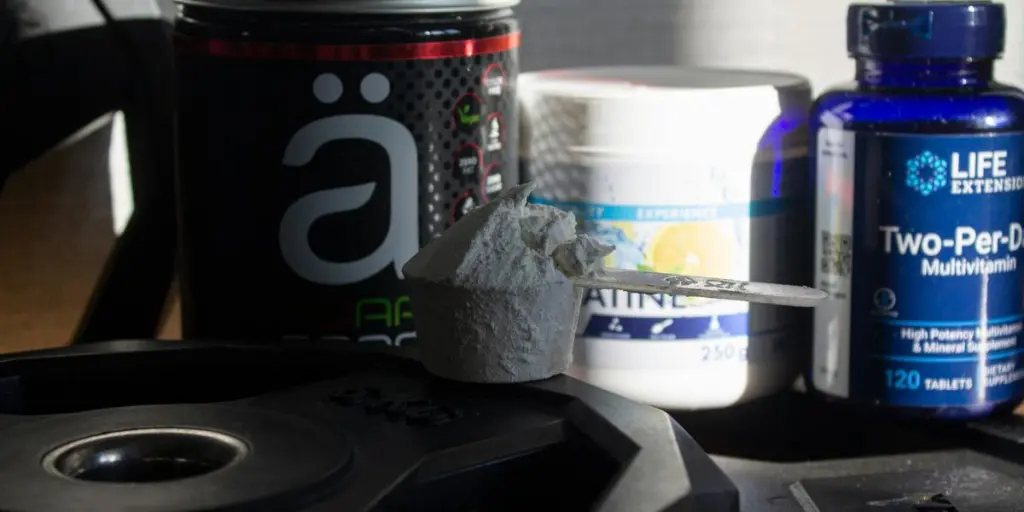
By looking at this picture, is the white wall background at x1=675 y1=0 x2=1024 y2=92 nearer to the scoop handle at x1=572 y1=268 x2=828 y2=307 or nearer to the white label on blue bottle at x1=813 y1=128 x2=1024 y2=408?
the white label on blue bottle at x1=813 y1=128 x2=1024 y2=408

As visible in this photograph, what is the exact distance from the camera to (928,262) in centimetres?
69

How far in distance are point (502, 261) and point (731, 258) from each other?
19 cm

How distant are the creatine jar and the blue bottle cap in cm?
19

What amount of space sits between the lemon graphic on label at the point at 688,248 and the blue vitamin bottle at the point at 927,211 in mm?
66

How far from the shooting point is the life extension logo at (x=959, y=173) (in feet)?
2.23

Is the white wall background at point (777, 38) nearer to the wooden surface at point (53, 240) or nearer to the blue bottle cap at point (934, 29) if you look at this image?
the blue bottle cap at point (934, 29)

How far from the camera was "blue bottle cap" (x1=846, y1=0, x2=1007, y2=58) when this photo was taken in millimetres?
684

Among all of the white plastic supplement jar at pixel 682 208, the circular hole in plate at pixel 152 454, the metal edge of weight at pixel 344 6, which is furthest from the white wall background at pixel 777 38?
the circular hole in plate at pixel 152 454

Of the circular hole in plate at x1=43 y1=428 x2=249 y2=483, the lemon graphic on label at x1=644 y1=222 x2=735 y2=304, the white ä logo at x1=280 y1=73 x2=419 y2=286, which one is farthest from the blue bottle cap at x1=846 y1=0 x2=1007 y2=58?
the circular hole in plate at x1=43 y1=428 x2=249 y2=483

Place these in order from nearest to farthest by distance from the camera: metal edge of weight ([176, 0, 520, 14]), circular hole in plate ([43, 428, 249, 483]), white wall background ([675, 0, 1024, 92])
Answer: circular hole in plate ([43, 428, 249, 483]) → metal edge of weight ([176, 0, 520, 14]) → white wall background ([675, 0, 1024, 92])

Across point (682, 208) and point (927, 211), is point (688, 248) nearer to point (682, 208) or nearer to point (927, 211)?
point (682, 208)

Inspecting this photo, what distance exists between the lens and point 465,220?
0.59m

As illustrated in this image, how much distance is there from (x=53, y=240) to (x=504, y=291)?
29 cm

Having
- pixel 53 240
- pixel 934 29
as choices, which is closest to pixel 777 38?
pixel 934 29
